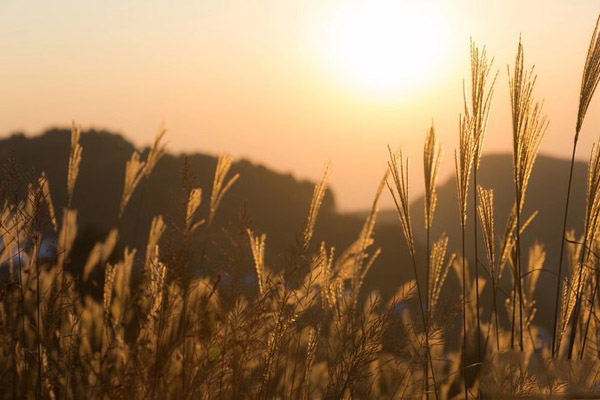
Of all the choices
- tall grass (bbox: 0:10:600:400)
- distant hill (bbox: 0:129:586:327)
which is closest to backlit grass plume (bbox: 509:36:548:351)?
A: tall grass (bbox: 0:10:600:400)

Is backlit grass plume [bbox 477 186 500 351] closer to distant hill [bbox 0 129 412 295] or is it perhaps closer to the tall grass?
the tall grass

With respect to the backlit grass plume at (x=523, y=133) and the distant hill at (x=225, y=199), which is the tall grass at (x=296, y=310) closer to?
the backlit grass plume at (x=523, y=133)

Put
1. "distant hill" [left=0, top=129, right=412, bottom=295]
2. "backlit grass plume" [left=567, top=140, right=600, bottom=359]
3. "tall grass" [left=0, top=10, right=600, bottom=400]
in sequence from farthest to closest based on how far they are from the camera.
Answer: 1. "distant hill" [left=0, top=129, right=412, bottom=295]
2. "backlit grass plume" [left=567, top=140, right=600, bottom=359]
3. "tall grass" [left=0, top=10, right=600, bottom=400]

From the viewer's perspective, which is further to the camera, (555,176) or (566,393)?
(555,176)

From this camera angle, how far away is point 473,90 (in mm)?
2758

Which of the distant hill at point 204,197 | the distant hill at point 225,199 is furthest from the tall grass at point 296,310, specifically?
the distant hill at point 204,197

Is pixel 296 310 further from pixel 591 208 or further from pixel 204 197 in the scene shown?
pixel 204 197

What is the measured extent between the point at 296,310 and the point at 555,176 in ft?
175

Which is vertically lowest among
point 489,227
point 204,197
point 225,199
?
point 225,199

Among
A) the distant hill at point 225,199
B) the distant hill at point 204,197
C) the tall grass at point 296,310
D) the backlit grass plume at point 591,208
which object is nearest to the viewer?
the tall grass at point 296,310

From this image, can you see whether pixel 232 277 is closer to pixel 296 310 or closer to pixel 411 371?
pixel 296 310

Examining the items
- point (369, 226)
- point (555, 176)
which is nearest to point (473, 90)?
point (369, 226)

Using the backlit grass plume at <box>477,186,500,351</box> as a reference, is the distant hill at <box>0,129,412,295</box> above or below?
below

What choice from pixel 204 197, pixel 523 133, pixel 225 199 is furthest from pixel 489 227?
pixel 225 199
